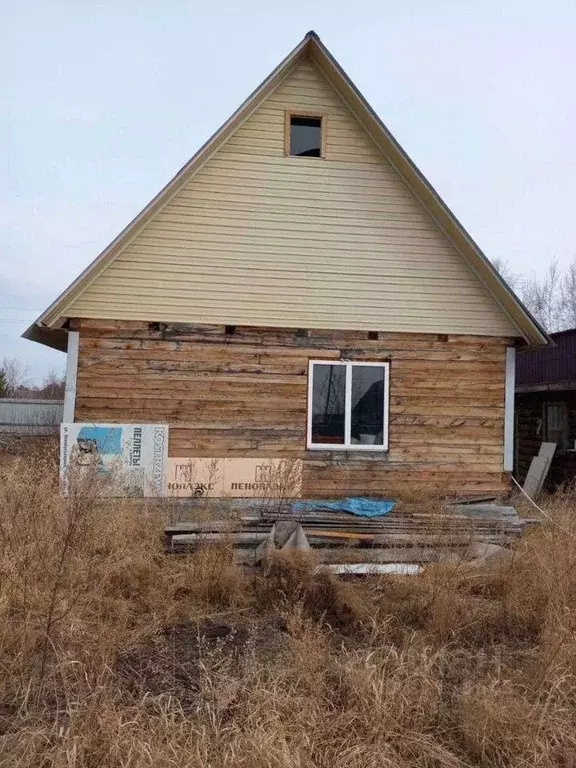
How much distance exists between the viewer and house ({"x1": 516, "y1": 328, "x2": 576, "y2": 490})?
15.0 metres

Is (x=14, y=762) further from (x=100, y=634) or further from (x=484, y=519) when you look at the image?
(x=484, y=519)

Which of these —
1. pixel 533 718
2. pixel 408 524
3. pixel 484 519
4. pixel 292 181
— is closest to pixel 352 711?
pixel 533 718

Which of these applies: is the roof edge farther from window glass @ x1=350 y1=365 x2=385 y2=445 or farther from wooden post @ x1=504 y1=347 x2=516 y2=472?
wooden post @ x1=504 y1=347 x2=516 y2=472

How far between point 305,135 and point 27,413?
940 inches

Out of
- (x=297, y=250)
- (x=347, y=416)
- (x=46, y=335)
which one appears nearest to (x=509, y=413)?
(x=347, y=416)

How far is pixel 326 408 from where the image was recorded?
35.2ft

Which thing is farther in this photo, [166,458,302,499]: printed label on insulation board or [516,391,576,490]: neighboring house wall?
[516,391,576,490]: neighboring house wall

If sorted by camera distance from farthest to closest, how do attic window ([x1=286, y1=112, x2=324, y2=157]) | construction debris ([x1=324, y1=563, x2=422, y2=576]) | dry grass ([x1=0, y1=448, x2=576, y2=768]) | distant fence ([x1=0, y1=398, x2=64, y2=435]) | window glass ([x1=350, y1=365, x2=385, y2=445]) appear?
distant fence ([x1=0, y1=398, x2=64, y2=435]) → attic window ([x1=286, y1=112, x2=324, y2=157]) → window glass ([x1=350, y1=365, x2=385, y2=445]) → construction debris ([x1=324, y1=563, x2=422, y2=576]) → dry grass ([x1=0, y1=448, x2=576, y2=768])

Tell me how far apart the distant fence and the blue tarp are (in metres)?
18.2

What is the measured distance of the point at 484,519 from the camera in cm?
839

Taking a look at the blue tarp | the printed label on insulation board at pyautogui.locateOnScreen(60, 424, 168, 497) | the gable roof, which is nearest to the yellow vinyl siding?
the gable roof

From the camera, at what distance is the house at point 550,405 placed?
15.0m

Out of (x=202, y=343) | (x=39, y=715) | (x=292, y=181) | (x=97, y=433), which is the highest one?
(x=292, y=181)

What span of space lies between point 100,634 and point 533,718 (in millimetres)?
2773
